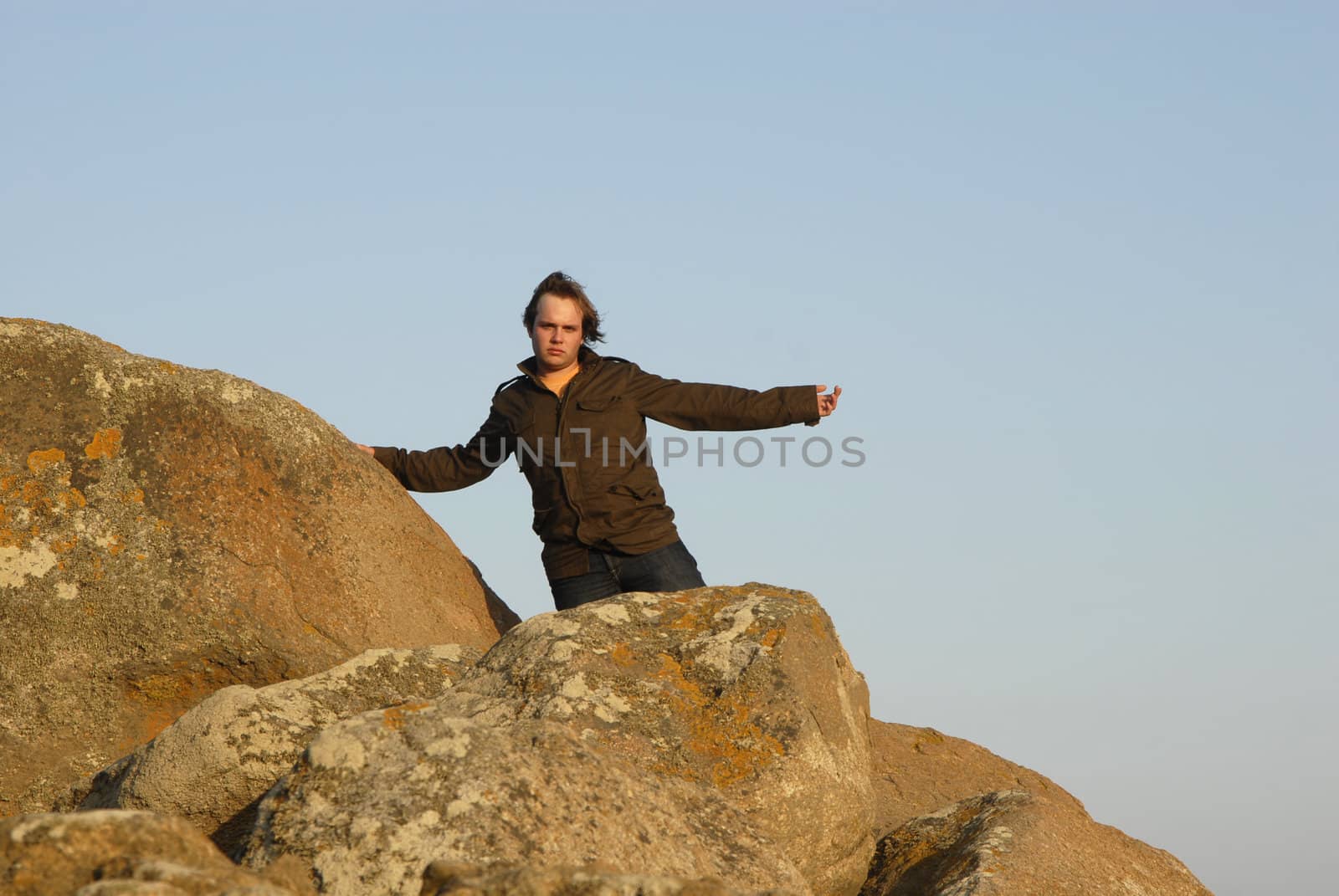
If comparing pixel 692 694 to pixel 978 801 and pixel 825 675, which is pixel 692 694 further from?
pixel 978 801

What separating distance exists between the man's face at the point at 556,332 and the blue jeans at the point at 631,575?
117 centimetres

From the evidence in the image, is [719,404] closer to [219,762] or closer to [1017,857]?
[1017,857]

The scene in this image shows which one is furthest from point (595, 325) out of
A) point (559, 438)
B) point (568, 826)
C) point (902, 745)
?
point (568, 826)

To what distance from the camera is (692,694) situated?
6.03m

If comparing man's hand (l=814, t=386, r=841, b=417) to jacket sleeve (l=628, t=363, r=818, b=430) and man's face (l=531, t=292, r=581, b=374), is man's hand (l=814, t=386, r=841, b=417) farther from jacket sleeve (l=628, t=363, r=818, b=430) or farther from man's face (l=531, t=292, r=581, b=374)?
man's face (l=531, t=292, r=581, b=374)

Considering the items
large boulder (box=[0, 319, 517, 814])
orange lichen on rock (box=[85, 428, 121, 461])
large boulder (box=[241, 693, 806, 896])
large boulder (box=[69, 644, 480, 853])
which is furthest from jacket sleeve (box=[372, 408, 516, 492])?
large boulder (box=[241, 693, 806, 896])

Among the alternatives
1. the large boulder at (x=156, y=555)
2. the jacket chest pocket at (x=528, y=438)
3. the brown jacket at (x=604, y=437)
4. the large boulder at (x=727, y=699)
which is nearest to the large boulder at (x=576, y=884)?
the large boulder at (x=727, y=699)

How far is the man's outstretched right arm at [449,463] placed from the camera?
8742mm

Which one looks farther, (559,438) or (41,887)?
(559,438)

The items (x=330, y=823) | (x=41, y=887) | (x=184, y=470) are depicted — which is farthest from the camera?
(x=184, y=470)

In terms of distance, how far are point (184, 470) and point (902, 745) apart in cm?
436

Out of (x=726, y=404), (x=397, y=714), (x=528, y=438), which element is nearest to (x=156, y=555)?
(x=528, y=438)

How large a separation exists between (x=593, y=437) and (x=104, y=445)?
2647 mm

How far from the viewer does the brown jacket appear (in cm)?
825
